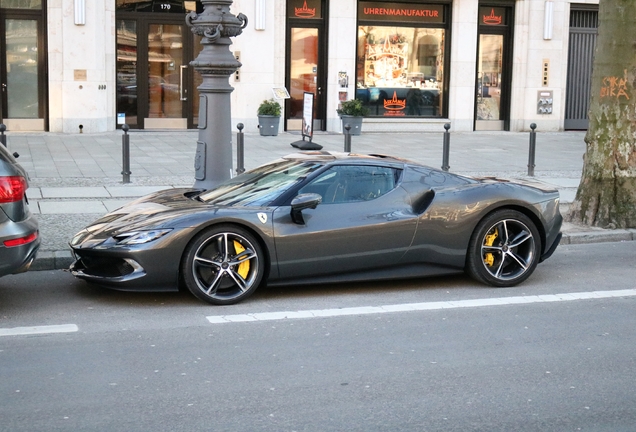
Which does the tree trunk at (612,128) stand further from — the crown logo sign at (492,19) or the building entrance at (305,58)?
the crown logo sign at (492,19)

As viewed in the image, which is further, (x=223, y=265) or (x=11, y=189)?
(x=223, y=265)

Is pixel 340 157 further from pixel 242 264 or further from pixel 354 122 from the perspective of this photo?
pixel 354 122

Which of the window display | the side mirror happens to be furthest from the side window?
the window display

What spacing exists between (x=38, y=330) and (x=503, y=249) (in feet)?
14.1

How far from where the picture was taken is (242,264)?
7727mm

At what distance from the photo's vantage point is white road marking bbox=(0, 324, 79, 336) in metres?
6.75

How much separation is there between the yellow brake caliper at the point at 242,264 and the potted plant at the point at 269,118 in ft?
51.6

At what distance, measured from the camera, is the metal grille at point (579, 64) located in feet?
88.6

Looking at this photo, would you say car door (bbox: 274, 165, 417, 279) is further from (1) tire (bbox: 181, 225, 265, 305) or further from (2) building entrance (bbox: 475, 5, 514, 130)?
(2) building entrance (bbox: 475, 5, 514, 130)

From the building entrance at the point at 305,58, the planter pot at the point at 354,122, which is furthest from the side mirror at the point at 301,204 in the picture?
the building entrance at the point at 305,58

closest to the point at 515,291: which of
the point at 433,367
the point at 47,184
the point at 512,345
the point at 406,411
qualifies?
the point at 512,345

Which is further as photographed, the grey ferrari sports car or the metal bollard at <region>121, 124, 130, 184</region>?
the metal bollard at <region>121, 124, 130, 184</region>

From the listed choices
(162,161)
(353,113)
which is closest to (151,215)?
(162,161)

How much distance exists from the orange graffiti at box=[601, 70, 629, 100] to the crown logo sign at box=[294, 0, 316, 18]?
561 inches
